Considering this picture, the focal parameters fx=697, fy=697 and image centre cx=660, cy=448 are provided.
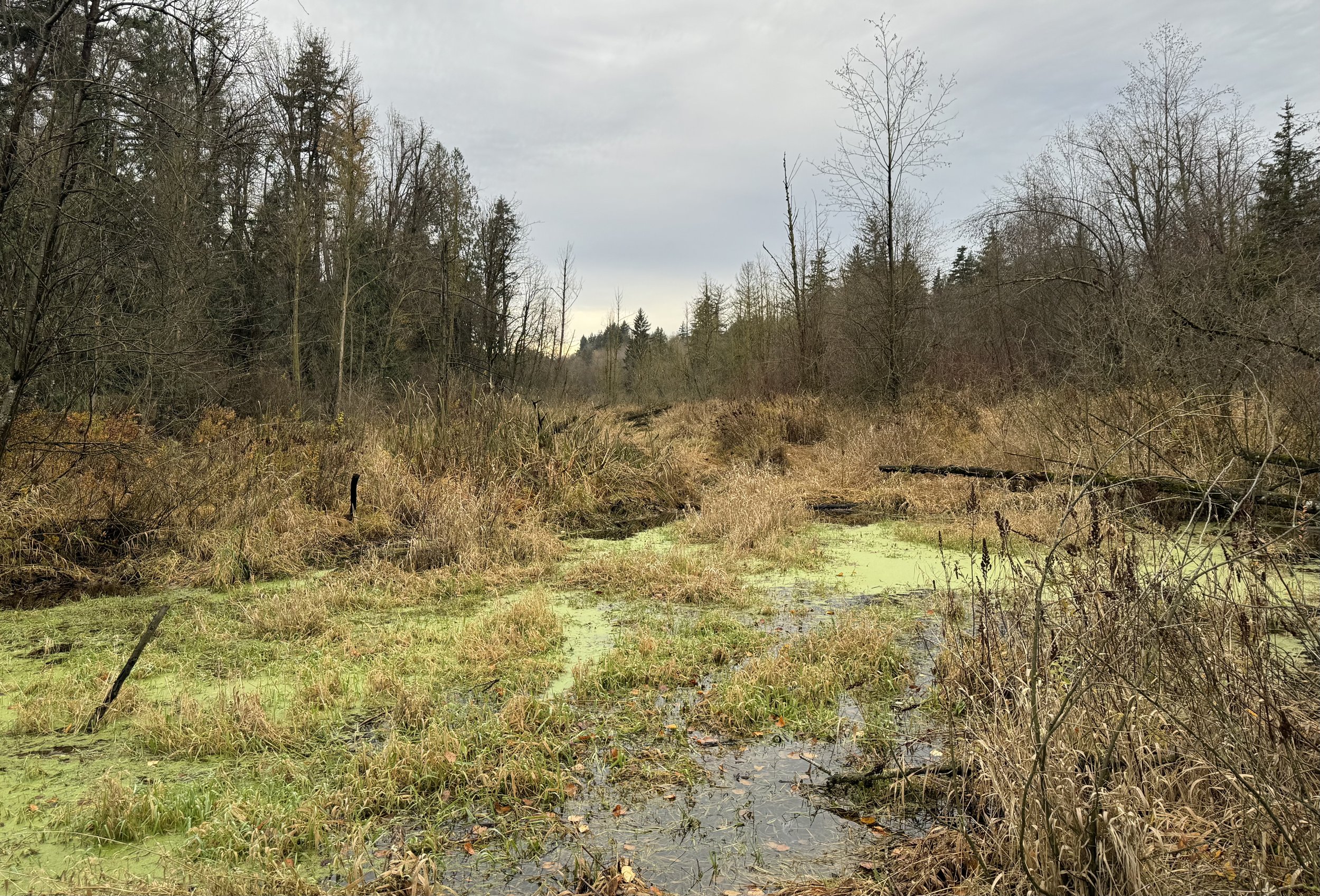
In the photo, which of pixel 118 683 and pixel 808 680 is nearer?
pixel 118 683

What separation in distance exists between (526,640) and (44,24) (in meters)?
6.08

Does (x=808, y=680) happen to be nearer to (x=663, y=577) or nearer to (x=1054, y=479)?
(x=663, y=577)

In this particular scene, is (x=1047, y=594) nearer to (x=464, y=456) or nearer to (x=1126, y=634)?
(x=1126, y=634)

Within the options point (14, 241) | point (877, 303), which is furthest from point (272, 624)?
point (877, 303)

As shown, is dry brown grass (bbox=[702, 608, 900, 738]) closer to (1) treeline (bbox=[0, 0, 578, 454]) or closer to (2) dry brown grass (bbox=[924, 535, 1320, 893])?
(2) dry brown grass (bbox=[924, 535, 1320, 893])

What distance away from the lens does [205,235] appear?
1458 centimetres

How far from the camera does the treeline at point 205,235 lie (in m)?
5.58

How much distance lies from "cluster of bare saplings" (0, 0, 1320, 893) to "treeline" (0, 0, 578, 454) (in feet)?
0.30

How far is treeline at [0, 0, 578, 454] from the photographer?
558 centimetres

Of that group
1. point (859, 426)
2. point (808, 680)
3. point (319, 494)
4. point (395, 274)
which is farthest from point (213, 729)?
point (395, 274)

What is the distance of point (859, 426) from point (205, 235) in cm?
1408

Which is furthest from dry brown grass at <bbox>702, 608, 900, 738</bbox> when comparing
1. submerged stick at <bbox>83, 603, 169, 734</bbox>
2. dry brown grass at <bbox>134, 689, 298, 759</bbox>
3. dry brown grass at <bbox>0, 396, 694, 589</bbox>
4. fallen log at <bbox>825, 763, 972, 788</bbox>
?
dry brown grass at <bbox>0, 396, 694, 589</bbox>

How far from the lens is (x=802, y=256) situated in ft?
70.6

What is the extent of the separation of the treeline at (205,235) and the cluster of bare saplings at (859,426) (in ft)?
0.30
